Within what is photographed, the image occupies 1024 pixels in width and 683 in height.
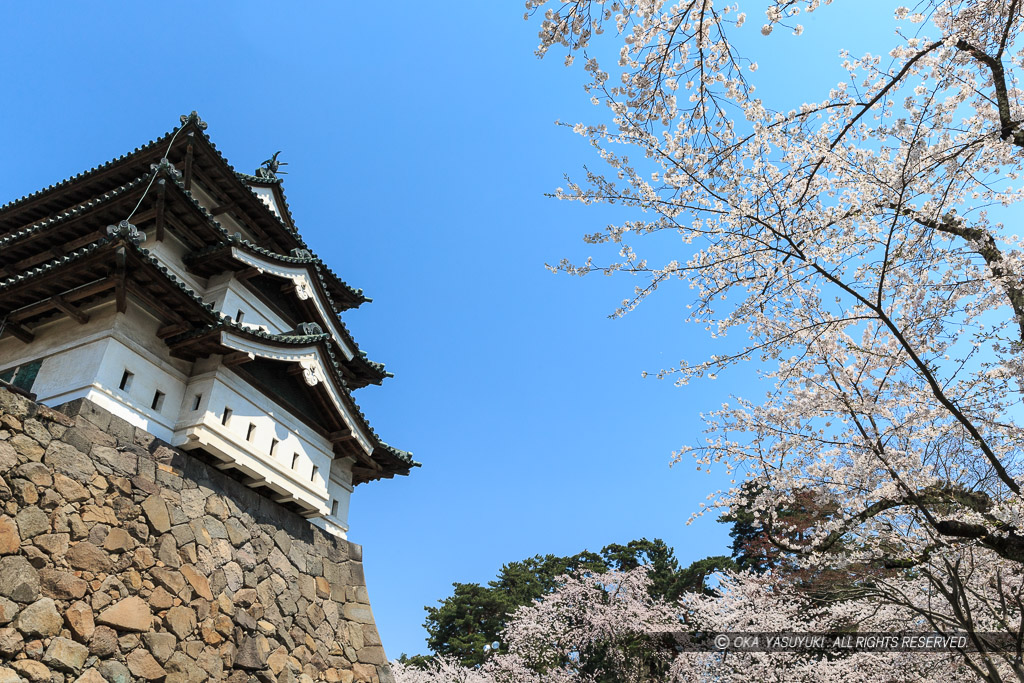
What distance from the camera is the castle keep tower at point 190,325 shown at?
7812mm

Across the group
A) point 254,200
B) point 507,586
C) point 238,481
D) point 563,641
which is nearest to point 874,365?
point 238,481

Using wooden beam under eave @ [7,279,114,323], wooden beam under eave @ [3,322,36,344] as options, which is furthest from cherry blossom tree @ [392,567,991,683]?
wooden beam under eave @ [3,322,36,344]

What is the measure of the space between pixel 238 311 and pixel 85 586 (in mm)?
4960

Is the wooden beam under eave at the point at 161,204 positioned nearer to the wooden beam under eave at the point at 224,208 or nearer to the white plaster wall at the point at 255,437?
the wooden beam under eave at the point at 224,208

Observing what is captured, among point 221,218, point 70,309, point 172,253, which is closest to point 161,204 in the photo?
point 172,253

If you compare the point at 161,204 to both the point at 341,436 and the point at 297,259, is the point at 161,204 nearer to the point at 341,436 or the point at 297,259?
the point at 297,259

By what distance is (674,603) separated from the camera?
23797mm

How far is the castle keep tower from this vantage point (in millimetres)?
7812

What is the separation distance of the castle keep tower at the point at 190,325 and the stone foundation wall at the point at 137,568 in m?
0.54

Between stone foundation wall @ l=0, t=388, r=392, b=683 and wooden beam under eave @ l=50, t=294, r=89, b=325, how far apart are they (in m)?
1.56

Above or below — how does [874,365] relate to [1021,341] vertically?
above

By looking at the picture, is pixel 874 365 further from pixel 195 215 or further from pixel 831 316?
pixel 195 215

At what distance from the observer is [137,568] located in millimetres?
6895

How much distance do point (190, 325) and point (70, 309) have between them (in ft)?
4.80
